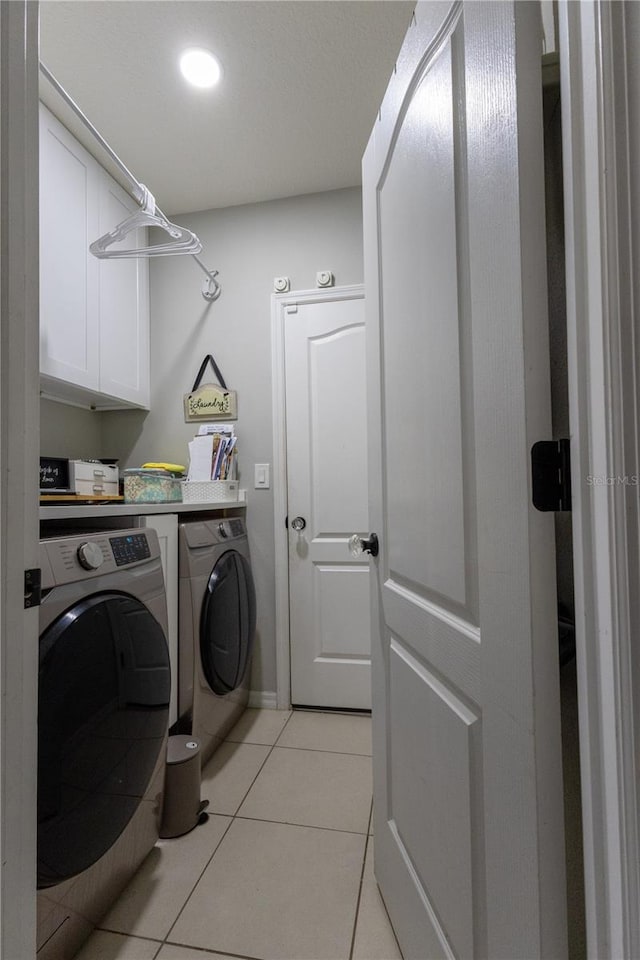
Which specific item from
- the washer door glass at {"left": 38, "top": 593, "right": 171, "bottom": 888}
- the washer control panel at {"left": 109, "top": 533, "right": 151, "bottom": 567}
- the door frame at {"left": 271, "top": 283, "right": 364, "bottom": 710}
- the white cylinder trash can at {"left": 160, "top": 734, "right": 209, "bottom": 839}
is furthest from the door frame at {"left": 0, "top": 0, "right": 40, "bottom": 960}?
the door frame at {"left": 271, "top": 283, "right": 364, "bottom": 710}

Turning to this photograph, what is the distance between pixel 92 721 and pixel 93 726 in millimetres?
12

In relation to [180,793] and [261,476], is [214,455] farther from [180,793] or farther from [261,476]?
[180,793]

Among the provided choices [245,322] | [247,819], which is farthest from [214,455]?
[247,819]

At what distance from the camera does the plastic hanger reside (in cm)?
158

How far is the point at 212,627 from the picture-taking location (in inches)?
62.3

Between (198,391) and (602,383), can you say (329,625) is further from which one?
(602,383)

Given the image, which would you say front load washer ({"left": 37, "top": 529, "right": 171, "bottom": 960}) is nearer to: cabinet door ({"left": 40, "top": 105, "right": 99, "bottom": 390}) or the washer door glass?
the washer door glass

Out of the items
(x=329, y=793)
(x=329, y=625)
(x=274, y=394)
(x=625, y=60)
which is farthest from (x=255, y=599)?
(x=625, y=60)

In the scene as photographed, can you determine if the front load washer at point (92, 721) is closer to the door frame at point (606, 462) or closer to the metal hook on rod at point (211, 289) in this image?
the door frame at point (606, 462)

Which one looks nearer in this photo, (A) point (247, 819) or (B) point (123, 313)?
(A) point (247, 819)

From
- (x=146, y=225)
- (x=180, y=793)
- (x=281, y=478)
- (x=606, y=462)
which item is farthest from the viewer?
(x=281, y=478)

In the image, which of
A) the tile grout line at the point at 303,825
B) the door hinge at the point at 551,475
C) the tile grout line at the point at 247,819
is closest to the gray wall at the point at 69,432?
the tile grout line at the point at 247,819

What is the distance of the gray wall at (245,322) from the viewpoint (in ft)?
7.11

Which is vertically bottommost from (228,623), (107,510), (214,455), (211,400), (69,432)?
(228,623)
